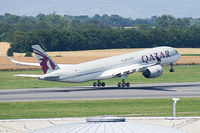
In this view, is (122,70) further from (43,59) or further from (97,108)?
(97,108)

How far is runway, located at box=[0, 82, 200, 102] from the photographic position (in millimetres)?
59438

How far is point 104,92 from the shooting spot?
64.9 metres

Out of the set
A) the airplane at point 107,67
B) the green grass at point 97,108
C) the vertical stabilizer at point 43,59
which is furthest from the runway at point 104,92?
the green grass at point 97,108

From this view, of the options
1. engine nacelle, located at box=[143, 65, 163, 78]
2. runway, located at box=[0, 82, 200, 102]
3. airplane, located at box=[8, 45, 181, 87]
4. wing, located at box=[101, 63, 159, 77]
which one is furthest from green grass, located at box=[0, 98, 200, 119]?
engine nacelle, located at box=[143, 65, 163, 78]

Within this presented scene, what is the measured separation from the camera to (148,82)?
3137 inches

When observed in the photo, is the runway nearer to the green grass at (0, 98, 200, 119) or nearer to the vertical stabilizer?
the vertical stabilizer

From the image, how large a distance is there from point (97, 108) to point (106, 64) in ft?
71.8

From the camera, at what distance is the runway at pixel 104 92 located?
5944 cm

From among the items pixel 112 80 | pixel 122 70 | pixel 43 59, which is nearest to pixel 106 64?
pixel 122 70

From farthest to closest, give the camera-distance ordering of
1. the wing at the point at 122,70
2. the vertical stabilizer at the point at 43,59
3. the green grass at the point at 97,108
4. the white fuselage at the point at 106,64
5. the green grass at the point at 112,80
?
the green grass at the point at 112,80 → the wing at the point at 122,70 → the white fuselage at the point at 106,64 → the vertical stabilizer at the point at 43,59 → the green grass at the point at 97,108

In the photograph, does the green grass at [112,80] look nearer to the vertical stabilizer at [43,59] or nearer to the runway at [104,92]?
the runway at [104,92]

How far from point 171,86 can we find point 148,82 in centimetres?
849

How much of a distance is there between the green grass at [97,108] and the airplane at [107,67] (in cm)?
1039

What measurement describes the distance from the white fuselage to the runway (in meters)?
1.88
